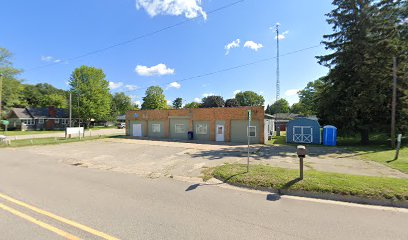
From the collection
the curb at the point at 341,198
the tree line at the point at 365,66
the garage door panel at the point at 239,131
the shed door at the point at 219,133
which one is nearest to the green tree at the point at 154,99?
the shed door at the point at 219,133

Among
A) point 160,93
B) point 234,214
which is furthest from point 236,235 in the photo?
point 160,93

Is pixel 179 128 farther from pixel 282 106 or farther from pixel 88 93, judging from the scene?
pixel 282 106

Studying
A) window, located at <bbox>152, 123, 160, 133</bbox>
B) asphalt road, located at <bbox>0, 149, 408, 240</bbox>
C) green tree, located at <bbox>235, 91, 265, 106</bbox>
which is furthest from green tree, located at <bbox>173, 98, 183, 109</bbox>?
asphalt road, located at <bbox>0, 149, 408, 240</bbox>

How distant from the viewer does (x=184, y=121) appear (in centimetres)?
2519

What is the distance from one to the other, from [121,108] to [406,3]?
83.1 meters

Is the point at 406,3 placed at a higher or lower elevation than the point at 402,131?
higher

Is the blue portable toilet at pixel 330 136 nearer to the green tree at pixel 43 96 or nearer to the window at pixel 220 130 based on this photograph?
the window at pixel 220 130

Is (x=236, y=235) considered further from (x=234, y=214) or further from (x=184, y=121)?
(x=184, y=121)

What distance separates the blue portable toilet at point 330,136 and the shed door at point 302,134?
1.52 metres

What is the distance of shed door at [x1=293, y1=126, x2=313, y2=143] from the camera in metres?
20.8

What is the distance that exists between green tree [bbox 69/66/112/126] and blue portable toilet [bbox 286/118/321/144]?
43116 millimetres

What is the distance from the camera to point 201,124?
24.1m

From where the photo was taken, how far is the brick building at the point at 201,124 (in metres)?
21.4

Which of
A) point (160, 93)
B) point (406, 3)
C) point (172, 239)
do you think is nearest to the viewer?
point (172, 239)
